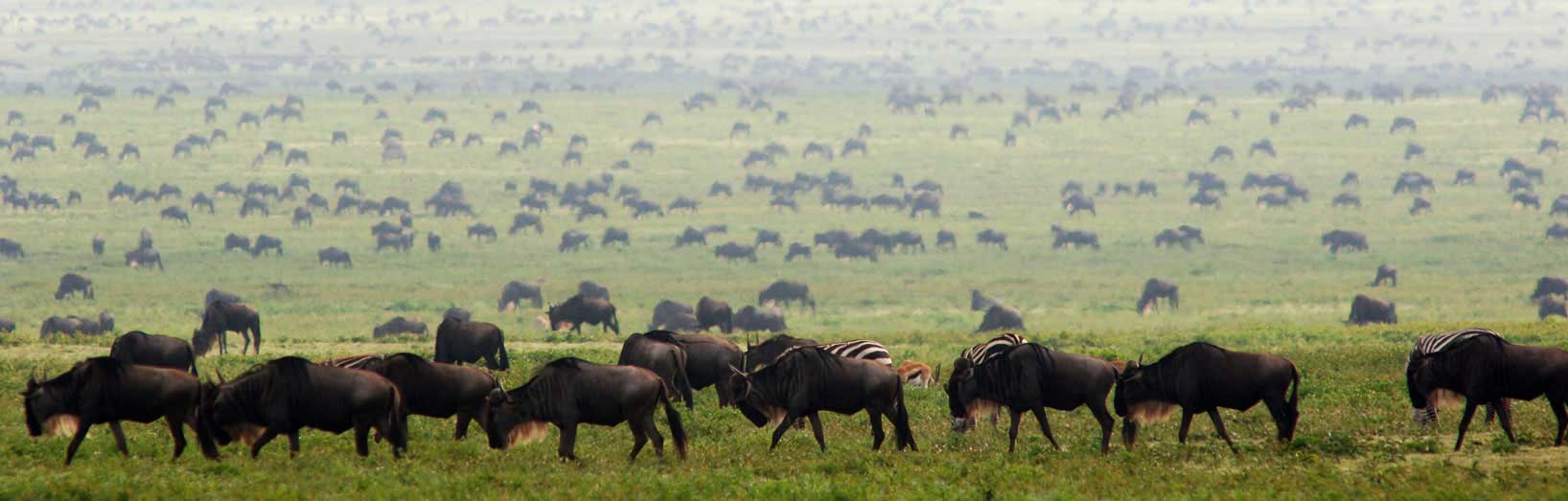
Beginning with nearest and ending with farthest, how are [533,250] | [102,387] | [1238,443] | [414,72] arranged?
[102,387] → [1238,443] → [533,250] → [414,72]

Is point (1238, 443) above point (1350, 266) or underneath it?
above

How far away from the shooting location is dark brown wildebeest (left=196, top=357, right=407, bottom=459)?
59.0 feet

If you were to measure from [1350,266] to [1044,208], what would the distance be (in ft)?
56.3

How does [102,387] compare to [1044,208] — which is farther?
[1044,208]

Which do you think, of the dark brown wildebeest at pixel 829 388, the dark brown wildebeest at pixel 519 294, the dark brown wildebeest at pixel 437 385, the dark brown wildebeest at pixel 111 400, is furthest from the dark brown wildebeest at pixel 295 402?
the dark brown wildebeest at pixel 519 294

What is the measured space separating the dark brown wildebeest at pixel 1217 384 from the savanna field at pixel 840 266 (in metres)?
0.49

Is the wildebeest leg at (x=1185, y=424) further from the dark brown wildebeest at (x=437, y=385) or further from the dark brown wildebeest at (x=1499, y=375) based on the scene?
the dark brown wildebeest at (x=437, y=385)

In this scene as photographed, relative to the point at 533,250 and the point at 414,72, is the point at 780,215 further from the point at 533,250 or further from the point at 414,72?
the point at 414,72

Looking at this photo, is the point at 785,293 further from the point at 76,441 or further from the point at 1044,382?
the point at 76,441

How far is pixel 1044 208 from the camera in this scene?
241 ft

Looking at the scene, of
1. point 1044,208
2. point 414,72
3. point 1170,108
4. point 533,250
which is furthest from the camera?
point 414,72

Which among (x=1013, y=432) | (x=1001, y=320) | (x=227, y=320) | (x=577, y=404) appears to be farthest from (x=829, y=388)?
(x=1001, y=320)

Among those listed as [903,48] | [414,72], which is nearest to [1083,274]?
[414,72]

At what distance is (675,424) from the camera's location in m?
18.7
